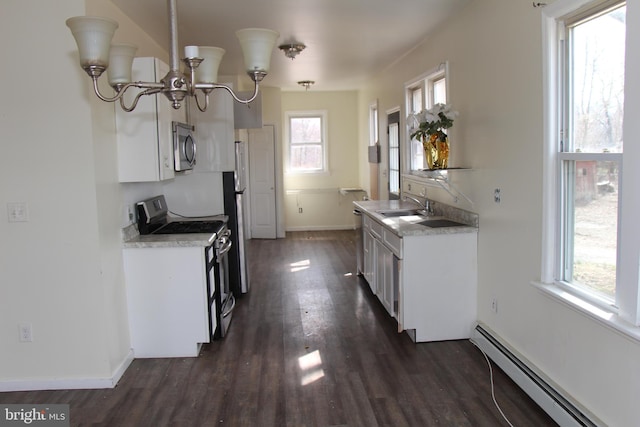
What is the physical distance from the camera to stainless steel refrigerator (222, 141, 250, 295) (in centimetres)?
493

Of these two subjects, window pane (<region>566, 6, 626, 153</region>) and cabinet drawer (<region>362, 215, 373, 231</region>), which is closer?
window pane (<region>566, 6, 626, 153</region>)

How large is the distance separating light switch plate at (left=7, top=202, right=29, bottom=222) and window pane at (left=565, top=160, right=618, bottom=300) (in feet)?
10.0

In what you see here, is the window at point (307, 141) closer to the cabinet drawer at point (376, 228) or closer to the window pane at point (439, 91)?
the window pane at point (439, 91)

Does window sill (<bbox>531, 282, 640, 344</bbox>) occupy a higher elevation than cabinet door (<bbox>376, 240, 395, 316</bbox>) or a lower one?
higher

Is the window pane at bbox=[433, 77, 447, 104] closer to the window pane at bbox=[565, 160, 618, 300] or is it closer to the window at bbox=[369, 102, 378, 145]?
the window pane at bbox=[565, 160, 618, 300]

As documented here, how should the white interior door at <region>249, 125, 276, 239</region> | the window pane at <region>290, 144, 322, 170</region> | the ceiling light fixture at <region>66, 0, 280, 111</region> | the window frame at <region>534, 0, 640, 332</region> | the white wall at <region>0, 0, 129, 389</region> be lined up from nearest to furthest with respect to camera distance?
1. the ceiling light fixture at <region>66, 0, 280, 111</region>
2. the window frame at <region>534, 0, 640, 332</region>
3. the white wall at <region>0, 0, 129, 389</region>
4. the white interior door at <region>249, 125, 276, 239</region>
5. the window pane at <region>290, 144, 322, 170</region>

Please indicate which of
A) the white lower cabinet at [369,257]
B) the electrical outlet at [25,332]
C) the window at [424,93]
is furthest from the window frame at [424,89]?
the electrical outlet at [25,332]

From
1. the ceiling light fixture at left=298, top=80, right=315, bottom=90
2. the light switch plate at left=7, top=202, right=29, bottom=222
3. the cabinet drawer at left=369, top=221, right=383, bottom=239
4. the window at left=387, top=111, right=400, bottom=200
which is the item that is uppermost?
the ceiling light fixture at left=298, top=80, right=315, bottom=90

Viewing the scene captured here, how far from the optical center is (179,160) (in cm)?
395

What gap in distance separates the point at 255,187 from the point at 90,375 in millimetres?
5610

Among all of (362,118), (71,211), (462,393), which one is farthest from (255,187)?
(462,393)

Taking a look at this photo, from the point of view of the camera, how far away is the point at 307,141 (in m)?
9.35

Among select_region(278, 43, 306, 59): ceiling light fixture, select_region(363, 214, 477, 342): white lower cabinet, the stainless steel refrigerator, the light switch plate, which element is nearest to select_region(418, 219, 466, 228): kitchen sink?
select_region(363, 214, 477, 342): white lower cabinet

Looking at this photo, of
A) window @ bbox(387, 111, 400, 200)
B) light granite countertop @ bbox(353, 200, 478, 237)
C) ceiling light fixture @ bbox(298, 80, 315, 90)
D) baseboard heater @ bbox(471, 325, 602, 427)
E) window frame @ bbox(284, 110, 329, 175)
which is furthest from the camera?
window frame @ bbox(284, 110, 329, 175)
